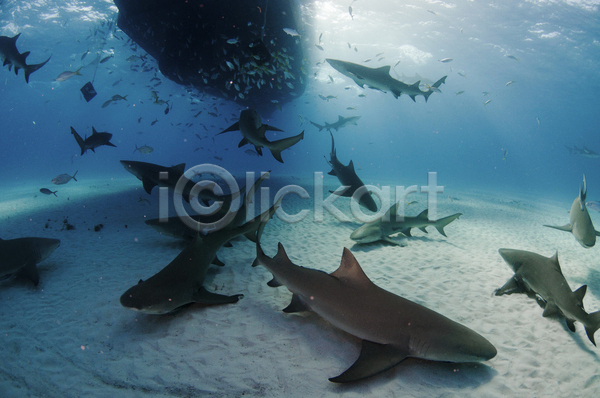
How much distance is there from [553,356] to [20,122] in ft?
588

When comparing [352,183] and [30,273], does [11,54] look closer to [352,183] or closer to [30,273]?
[30,273]

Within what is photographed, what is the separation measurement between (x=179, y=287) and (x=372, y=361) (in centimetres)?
250

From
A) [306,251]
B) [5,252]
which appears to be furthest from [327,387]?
[5,252]

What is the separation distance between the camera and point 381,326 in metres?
2.63

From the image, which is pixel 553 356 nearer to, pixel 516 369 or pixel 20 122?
pixel 516 369

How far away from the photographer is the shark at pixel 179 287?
2973mm

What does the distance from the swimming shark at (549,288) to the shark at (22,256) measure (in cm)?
831

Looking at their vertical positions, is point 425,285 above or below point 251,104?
below

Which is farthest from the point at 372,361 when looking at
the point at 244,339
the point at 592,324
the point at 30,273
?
the point at 30,273

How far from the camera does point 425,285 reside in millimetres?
5000

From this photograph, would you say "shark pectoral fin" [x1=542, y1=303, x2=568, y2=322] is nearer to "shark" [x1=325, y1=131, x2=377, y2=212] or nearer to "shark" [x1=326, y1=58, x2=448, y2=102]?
"shark" [x1=325, y1=131, x2=377, y2=212]

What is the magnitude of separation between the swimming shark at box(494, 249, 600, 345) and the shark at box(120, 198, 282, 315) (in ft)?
15.3

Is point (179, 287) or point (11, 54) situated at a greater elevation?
point (11, 54)

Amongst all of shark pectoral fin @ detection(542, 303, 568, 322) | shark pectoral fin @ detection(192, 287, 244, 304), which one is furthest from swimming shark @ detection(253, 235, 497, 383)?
shark pectoral fin @ detection(542, 303, 568, 322)
